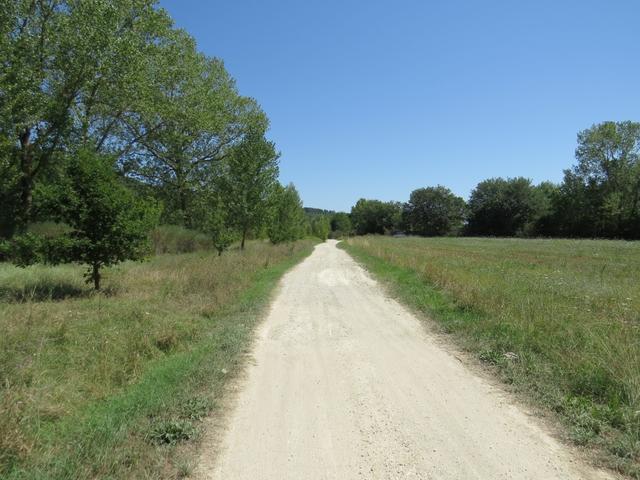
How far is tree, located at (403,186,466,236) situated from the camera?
350 feet

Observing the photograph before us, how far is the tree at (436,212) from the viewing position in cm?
10656

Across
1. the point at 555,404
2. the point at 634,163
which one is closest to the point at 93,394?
the point at 555,404

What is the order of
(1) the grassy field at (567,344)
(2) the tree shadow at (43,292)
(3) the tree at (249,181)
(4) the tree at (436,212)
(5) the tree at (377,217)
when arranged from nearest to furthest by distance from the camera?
(1) the grassy field at (567,344), (2) the tree shadow at (43,292), (3) the tree at (249,181), (4) the tree at (436,212), (5) the tree at (377,217)

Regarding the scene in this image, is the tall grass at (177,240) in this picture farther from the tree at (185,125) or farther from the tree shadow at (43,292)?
the tree shadow at (43,292)

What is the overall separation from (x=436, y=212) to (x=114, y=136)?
94214 millimetres

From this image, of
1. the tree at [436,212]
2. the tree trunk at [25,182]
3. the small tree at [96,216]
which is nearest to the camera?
the small tree at [96,216]

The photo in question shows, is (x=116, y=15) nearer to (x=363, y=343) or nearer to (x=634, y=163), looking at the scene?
(x=363, y=343)

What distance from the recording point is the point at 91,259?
10805 mm

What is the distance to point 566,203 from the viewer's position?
7250 cm

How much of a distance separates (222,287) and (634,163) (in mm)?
79061

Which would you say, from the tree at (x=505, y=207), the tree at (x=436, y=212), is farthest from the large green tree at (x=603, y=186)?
the tree at (x=436, y=212)

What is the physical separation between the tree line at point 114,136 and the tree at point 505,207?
66.7m

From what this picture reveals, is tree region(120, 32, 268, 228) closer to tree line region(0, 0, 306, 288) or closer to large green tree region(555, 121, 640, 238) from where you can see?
tree line region(0, 0, 306, 288)

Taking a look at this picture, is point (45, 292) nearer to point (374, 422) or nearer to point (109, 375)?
point (109, 375)
